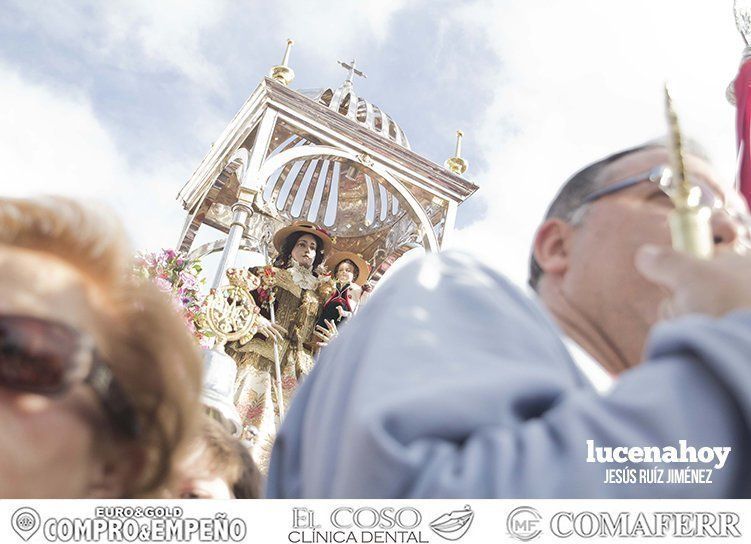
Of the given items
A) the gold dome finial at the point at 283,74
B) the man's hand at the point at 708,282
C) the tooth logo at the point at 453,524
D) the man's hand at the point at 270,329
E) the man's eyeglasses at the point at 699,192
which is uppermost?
the gold dome finial at the point at 283,74

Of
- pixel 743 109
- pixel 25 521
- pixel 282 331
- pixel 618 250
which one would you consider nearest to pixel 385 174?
pixel 282 331

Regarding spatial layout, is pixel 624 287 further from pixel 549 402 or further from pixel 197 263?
pixel 197 263

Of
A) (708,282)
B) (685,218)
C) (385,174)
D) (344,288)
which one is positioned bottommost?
(708,282)

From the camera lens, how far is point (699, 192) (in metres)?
0.96

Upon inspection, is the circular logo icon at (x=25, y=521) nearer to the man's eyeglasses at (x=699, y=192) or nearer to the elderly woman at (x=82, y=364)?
the elderly woman at (x=82, y=364)

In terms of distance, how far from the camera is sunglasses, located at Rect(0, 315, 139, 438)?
2.42 feet

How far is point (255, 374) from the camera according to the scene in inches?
284

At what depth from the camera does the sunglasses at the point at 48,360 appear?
738 mm

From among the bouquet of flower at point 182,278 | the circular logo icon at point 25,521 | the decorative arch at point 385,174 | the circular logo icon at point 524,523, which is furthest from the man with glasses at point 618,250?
the decorative arch at point 385,174

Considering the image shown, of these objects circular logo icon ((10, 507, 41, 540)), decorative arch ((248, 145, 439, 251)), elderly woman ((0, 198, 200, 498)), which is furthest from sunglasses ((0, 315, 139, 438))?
decorative arch ((248, 145, 439, 251))

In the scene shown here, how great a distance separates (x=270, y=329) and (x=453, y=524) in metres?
6.63

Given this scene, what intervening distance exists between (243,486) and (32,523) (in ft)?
2.53

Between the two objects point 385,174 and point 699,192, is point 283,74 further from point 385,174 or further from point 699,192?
point 699,192

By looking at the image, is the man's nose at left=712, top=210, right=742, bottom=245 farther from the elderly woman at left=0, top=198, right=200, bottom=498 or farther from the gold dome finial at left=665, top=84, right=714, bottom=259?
the elderly woman at left=0, top=198, right=200, bottom=498
